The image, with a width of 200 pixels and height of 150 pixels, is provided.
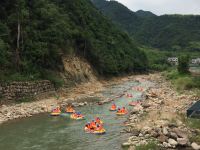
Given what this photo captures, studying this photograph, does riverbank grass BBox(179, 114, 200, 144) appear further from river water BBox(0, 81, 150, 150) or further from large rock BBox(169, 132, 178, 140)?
river water BBox(0, 81, 150, 150)

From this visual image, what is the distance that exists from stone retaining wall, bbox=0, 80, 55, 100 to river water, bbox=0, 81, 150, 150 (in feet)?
20.8

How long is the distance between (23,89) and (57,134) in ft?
57.0

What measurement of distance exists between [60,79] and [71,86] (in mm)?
3443

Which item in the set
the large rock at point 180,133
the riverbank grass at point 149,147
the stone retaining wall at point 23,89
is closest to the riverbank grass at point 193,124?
the large rock at point 180,133

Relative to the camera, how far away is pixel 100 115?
→ 42406 mm

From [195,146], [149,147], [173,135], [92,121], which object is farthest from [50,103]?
[195,146]

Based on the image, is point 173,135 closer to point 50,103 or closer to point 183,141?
point 183,141

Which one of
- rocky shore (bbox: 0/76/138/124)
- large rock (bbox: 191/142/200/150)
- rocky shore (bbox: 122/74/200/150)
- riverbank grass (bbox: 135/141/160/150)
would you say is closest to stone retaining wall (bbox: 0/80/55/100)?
rocky shore (bbox: 0/76/138/124)

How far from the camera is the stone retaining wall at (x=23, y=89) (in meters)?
45.5

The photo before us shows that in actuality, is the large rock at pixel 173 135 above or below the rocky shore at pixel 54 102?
above

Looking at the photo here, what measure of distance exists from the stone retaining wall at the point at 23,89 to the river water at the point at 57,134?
635 centimetres

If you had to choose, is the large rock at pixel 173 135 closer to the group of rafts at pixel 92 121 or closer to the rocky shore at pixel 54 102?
the group of rafts at pixel 92 121

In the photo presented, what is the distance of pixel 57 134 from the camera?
32.7 meters

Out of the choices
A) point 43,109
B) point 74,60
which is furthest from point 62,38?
point 43,109
